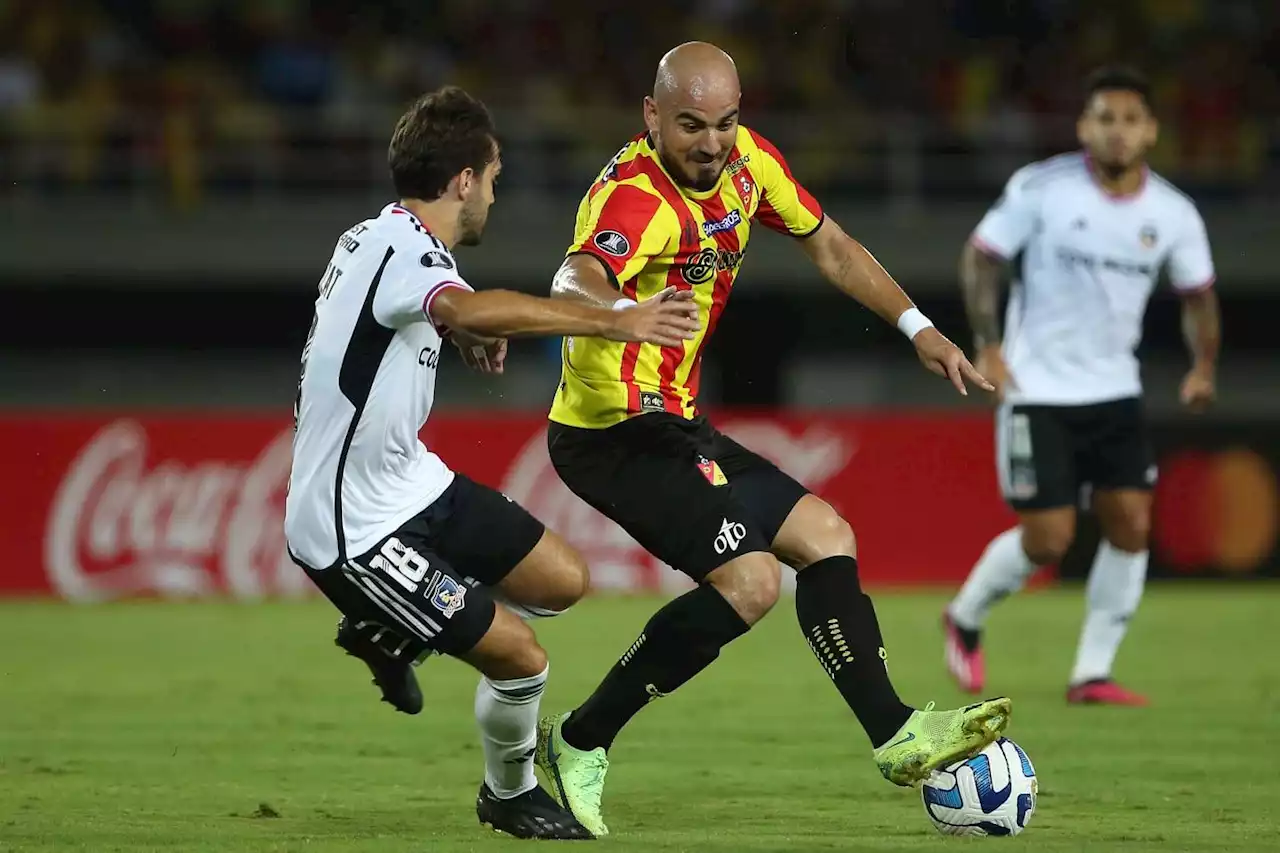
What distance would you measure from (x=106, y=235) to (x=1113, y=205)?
1192 centimetres

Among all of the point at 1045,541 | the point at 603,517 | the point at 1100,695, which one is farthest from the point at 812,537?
the point at 603,517

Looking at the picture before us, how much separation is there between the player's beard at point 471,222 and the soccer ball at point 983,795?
1.90m

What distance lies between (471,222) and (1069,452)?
3.98 metres

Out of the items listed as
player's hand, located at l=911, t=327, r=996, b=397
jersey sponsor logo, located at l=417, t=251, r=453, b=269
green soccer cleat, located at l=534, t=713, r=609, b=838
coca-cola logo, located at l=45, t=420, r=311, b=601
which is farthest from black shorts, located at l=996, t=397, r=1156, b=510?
coca-cola logo, located at l=45, t=420, r=311, b=601

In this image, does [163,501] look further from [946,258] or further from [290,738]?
[946,258]

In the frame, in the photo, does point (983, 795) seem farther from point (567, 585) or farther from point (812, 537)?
point (567, 585)

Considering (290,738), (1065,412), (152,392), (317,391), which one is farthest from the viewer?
(152,392)

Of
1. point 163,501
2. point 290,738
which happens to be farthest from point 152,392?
point 290,738

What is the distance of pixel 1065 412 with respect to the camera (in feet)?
28.1

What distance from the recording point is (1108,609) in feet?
28.2

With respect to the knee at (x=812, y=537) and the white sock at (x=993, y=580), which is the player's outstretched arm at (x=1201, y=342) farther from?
the knee at (x=812, y=537)

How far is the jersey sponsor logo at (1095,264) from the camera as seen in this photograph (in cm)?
866

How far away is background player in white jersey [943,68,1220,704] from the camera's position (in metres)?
8.51

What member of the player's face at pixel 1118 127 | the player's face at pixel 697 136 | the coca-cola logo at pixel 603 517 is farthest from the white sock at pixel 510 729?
the coca-cola logo at pixel 603 517
